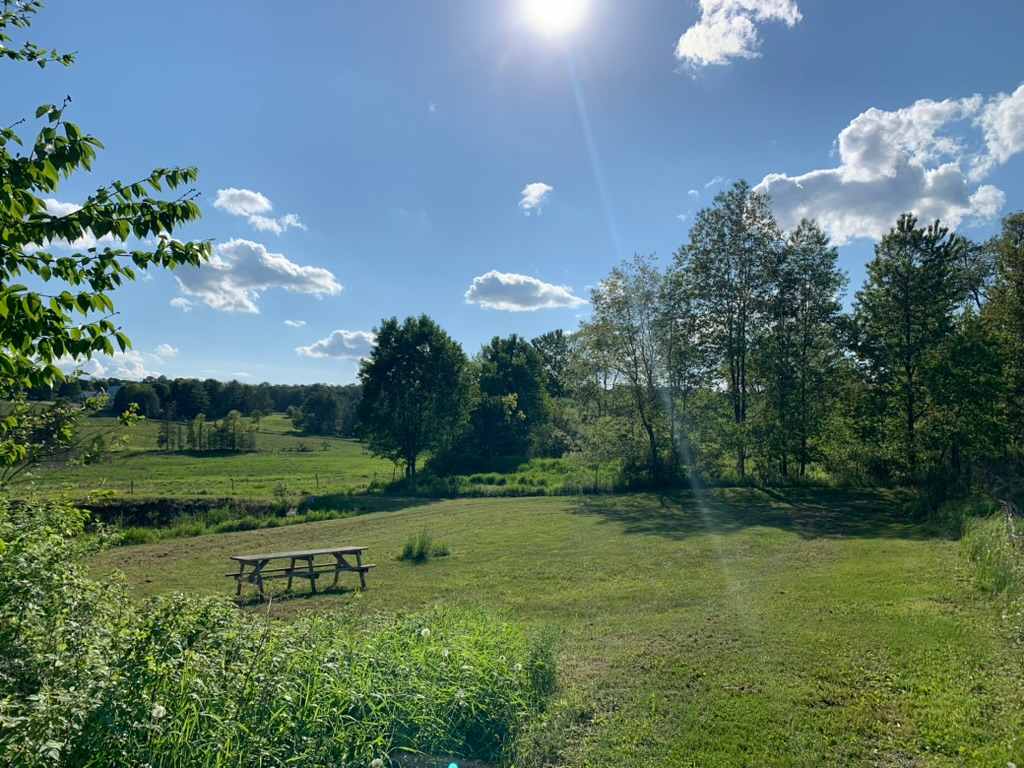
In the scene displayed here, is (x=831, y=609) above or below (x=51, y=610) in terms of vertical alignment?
below

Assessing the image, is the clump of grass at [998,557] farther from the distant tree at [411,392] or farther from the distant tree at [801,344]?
the distant tree at [411,392]

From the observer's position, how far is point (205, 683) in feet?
11.9

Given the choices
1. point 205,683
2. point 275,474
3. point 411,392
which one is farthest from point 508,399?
point 205,683

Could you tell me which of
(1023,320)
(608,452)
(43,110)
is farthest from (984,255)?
(43,110)

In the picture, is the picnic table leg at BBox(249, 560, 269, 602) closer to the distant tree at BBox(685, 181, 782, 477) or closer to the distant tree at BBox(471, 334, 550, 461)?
the distant tree at BBox(685, 181, 782, 477)

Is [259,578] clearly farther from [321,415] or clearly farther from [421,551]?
[321,415]

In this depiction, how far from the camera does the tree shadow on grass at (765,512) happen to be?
16.3 m

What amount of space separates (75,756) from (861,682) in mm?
6538

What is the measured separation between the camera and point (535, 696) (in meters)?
5.33

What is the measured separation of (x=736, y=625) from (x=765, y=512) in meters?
13.9

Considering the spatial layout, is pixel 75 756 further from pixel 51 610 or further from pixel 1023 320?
pixel 1023 320

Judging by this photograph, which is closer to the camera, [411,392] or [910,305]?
[910,305]

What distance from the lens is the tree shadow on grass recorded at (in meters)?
16.3

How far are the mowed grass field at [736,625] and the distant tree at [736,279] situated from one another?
12.7 metres
